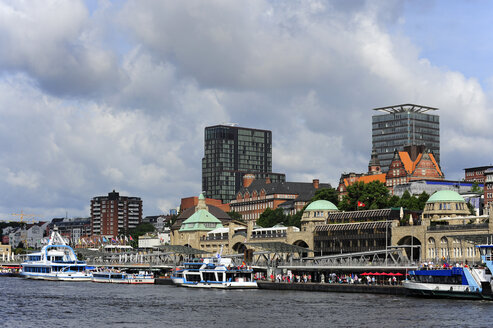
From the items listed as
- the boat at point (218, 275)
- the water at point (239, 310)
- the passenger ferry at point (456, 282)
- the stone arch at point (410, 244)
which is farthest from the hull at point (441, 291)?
the boat at point (218, 275)

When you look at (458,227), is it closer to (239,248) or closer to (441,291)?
(441,291)

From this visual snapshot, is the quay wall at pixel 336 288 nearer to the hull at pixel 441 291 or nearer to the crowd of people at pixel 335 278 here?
the crowd of people at pixel 335 278

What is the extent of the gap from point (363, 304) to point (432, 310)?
1121 centimetres

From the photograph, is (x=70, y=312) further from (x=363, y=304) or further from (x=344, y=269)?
(x=344, y=269)

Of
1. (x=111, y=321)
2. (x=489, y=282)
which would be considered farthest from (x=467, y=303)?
(x=111, y=321)

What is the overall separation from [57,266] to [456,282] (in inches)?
4138

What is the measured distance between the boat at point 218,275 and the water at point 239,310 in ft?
36.2

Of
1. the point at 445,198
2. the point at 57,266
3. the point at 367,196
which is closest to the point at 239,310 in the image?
the point at 445,198

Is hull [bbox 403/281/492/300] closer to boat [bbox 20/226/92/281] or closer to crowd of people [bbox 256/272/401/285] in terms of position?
crowd of people [bbox 256/272/401/285]

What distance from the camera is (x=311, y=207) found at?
579 ft

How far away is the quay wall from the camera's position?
11719 cm

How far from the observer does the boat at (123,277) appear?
17050 centimetres

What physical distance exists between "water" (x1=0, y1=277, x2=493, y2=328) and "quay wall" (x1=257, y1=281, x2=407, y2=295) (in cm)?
320

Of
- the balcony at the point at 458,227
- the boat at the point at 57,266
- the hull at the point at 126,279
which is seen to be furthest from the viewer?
the boat at the point at 57,266
